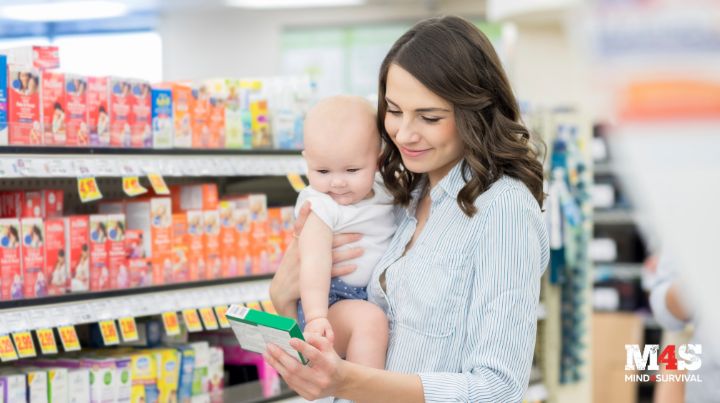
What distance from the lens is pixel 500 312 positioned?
1.80 m

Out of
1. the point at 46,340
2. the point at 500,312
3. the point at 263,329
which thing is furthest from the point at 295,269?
the point at 46,340

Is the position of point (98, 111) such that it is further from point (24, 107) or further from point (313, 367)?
→ point (313, 367)

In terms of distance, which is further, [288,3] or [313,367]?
[288,3]

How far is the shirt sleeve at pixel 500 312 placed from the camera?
1810 mm

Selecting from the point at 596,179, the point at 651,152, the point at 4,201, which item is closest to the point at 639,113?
the point at 651,152

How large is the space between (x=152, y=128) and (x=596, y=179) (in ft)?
16.6

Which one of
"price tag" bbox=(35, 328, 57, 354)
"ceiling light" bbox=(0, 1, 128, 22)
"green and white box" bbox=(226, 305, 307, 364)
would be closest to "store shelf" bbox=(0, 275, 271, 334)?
"price tag" bbox=(35, 328, 57, 354)

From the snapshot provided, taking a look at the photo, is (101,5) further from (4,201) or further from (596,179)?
(4,201)

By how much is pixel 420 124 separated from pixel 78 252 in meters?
1.77

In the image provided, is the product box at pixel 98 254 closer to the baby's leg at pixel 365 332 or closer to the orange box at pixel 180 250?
the orange box at pixel 180 250

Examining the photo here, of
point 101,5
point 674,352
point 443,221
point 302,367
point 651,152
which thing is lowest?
point 674,352

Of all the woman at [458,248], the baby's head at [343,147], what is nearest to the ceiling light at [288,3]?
the baby's head at [343,147]

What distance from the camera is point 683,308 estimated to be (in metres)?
3.02

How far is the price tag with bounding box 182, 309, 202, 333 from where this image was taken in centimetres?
344
